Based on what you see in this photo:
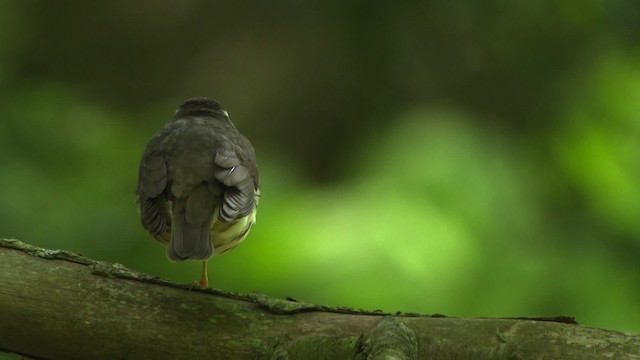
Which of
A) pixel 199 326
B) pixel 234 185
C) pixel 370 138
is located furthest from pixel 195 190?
pixel 370 138

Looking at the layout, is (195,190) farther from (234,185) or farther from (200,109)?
(200,109)

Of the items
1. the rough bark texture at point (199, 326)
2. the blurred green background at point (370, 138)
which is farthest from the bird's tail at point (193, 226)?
the blurred green background at point (370, 138)

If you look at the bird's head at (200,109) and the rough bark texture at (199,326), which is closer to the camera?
the rough bark texture at (199,326)

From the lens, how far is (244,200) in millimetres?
3234

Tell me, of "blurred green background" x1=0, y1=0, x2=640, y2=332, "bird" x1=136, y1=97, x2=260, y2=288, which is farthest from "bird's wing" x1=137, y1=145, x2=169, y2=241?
"blurred green background" x1=0, y1=0, x2=640, y2=332

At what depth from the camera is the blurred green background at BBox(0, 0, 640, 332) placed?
5.05 metres

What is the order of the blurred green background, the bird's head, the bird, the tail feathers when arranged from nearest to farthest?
the tail feathers, the bird, the bird's head, the blurred green background

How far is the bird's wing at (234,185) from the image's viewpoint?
319 centimetres

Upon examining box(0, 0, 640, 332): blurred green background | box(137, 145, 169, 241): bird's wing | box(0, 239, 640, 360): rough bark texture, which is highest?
box(0, 0, 640, 332): blurred green background

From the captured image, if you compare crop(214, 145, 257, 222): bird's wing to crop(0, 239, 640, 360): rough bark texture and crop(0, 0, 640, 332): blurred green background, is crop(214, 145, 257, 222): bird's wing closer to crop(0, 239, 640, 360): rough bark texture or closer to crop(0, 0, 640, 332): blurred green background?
crop(0, 239, 640, 360): rough bark texture

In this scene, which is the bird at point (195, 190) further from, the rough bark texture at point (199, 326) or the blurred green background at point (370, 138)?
the blurred green background at point (370, 138)

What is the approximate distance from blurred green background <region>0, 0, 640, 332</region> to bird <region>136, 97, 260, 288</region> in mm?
1459

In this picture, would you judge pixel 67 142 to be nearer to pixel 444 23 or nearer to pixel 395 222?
pixel 395 222

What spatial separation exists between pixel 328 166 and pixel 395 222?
177cm
